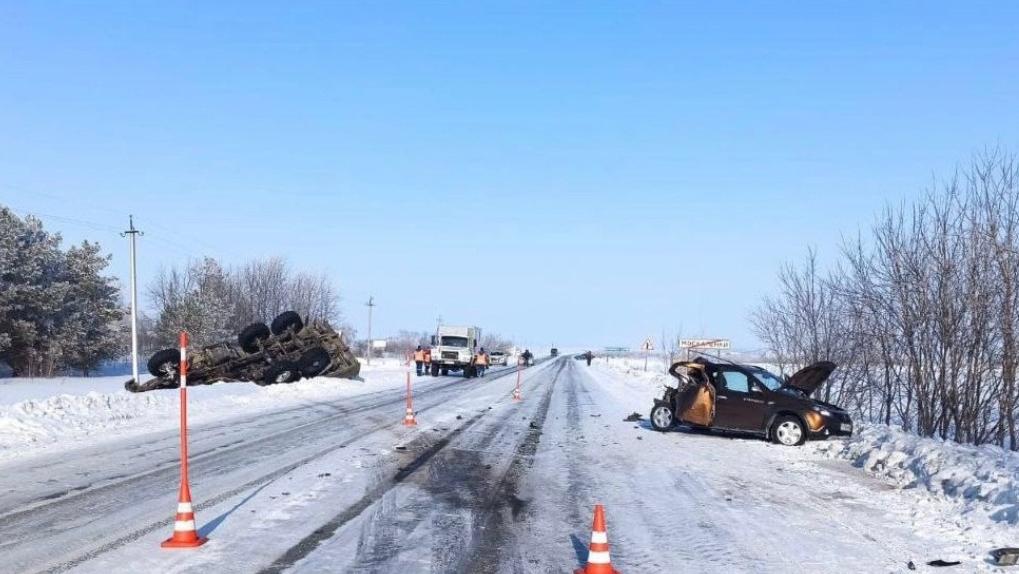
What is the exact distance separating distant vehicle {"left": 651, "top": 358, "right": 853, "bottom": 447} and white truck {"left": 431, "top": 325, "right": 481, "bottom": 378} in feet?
101

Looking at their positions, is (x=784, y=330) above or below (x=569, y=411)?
above

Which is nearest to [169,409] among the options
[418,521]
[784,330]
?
[418,521]

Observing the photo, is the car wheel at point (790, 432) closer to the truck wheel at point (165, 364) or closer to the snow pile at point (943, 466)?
the snow pile at point (943, 466)

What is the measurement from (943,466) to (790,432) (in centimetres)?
487

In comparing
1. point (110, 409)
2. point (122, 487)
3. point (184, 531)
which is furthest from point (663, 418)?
point (110, 409)

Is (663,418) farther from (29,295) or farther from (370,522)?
(29,295)

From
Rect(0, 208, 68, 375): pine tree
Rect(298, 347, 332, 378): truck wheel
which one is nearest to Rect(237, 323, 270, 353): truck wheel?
Rect(298, 347, 332, 378): truck wheel

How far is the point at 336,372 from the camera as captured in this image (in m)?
34.9

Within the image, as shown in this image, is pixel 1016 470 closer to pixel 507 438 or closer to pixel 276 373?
pixel 507 438

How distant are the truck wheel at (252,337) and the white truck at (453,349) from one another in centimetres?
1603

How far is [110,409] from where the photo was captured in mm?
19328

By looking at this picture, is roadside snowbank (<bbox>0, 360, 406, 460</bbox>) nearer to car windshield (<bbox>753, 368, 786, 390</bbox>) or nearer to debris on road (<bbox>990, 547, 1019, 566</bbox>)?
car windshield (<bbox>753, 368, 786, 390</bbox>)

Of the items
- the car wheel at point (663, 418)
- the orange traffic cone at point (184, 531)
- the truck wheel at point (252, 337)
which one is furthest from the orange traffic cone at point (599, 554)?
the truck wheel at point (252, 337)

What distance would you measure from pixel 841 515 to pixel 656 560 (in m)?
3.44
